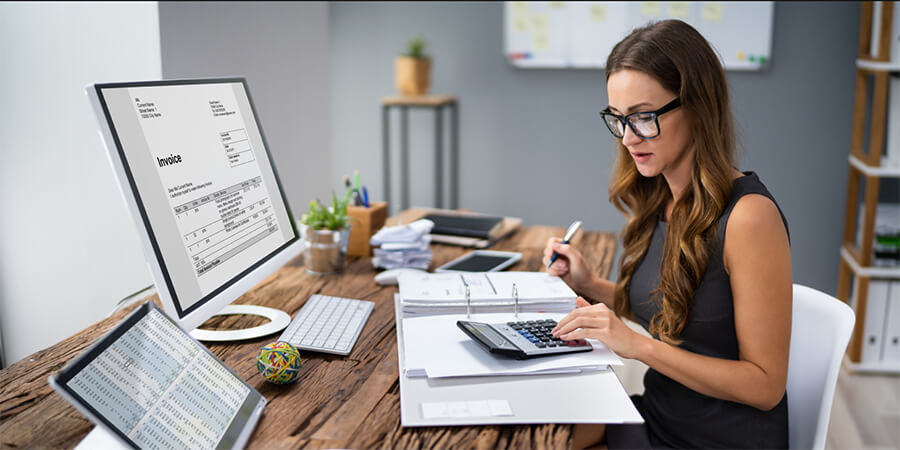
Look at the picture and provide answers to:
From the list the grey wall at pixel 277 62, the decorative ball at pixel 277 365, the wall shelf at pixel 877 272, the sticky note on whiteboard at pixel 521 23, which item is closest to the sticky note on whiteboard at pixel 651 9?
the sticky note on whiteboard at pixel 521 23

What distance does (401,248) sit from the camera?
1.78 m

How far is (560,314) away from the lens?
1.37 m

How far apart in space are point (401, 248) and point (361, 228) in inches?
7.2

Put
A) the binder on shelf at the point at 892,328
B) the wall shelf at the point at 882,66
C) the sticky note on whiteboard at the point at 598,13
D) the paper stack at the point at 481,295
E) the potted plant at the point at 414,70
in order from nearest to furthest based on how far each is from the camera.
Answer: the paper stack at the point at 481,295 < the wall shelf at the point at 882,66 < the binder on shelf at the point at 892,328 < the sticky note on whiteboard at the point at 598,13 < the potted plant at the point at 414,70

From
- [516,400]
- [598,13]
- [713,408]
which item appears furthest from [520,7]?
[516,400]

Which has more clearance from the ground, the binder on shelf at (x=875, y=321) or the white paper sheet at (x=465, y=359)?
the white paper sheet at (x=465, y=359)

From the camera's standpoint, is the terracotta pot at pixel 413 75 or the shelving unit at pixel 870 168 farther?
the terracotta pot at pixel 413 75

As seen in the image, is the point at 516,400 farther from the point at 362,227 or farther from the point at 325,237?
the point at 362,227

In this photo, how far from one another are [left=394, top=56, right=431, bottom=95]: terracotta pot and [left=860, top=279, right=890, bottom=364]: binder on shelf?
2.27 metres

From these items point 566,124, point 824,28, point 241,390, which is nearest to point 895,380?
point 824,28

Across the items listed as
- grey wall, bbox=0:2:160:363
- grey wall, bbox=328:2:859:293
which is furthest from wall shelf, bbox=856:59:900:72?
grey wall, bbox=0:2:160:363

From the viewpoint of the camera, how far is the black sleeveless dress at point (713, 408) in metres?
1.29

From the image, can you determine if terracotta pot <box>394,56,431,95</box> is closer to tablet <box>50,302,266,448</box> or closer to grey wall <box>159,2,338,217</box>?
grey wall <box>159,2,338,217</box>

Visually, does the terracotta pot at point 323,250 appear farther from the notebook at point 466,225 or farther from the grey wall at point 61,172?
the grey wall at point 61,172
